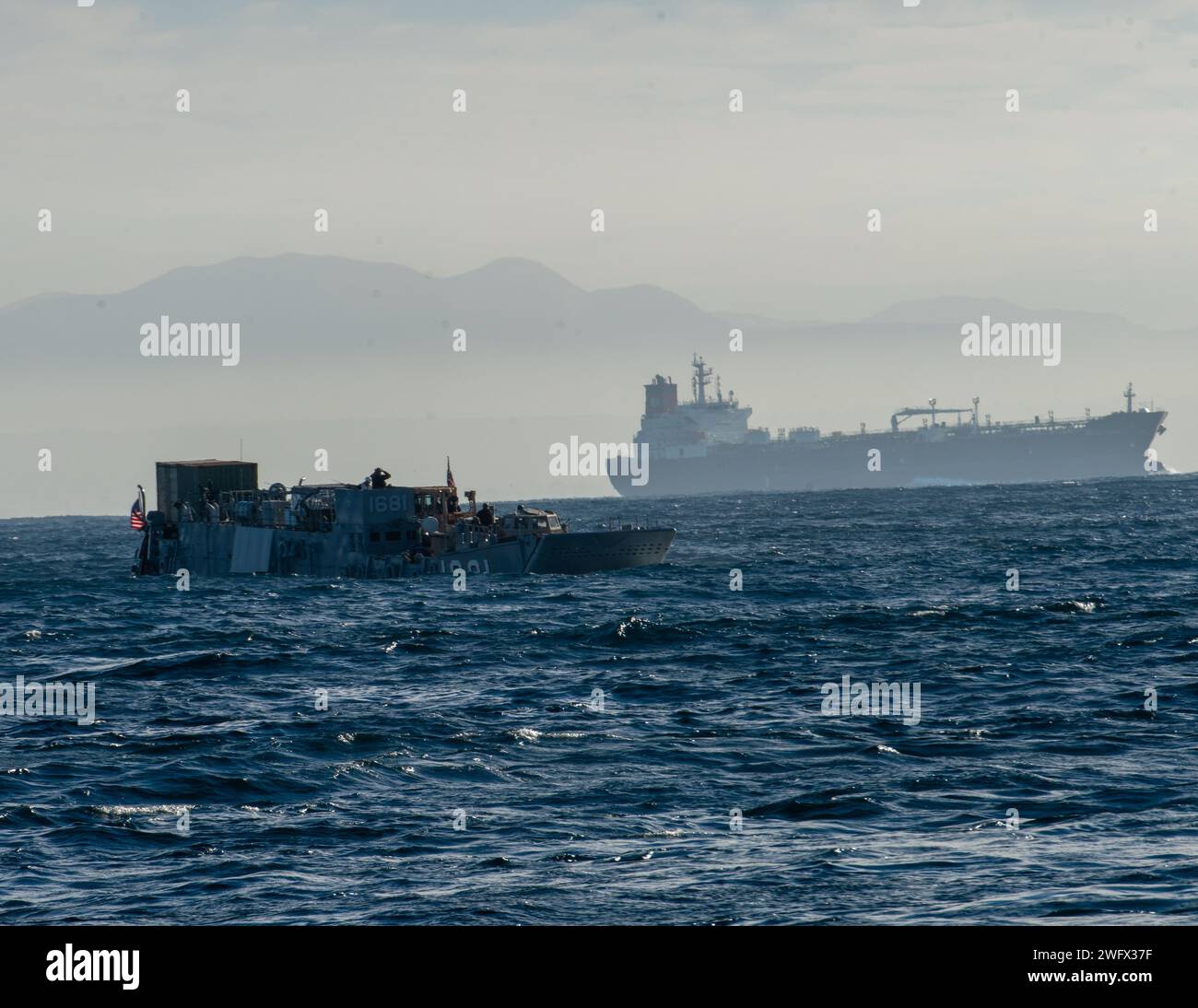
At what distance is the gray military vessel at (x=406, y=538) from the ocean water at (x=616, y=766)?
41.4ft

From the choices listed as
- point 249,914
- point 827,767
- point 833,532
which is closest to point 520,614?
point 827,767

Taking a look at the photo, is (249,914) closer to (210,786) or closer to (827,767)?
(210,786)

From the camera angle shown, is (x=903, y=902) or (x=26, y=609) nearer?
(x=903, y=902)

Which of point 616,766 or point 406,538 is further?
point 406,538

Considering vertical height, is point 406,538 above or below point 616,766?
above

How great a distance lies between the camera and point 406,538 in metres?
64.1

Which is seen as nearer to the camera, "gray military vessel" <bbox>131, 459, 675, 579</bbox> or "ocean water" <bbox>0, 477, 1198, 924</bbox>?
"ocean water" <bbox>0, 477, 1198, 924</bbox>

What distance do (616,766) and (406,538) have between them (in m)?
43.9

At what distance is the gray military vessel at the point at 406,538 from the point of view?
62312 mm

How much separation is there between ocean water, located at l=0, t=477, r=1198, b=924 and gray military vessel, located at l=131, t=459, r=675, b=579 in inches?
496

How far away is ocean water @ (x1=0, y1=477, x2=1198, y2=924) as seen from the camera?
1405 cm

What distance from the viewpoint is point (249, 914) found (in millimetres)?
13609
